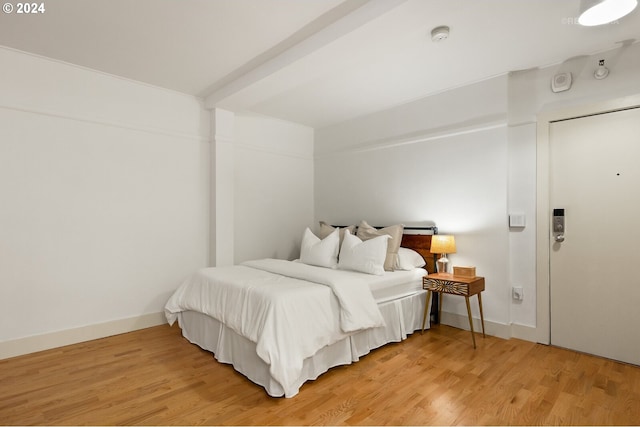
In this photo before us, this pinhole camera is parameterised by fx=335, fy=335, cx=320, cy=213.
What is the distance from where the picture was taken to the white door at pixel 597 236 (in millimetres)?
2756

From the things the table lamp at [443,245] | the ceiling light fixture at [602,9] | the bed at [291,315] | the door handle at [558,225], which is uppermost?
the ceiling light fixture at [602,9]

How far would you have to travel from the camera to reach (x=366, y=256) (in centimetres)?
A: 340

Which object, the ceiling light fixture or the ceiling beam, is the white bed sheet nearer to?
the ceiling beam

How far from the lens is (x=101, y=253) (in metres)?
3.40

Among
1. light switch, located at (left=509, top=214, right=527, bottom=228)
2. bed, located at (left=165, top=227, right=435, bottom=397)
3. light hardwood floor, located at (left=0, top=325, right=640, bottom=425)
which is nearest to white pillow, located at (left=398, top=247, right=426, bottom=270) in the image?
bed, located at (left=165, top=227, right=435, bottom=397)

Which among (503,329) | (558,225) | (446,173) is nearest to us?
(558,225)

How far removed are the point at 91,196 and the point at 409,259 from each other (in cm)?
335

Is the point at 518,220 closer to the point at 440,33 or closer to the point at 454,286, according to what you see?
the point at 454,286

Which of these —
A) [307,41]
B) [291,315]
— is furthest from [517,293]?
[307,41]

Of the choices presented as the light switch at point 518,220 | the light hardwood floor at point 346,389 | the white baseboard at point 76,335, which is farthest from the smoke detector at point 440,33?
the white baseboard at point 76,335

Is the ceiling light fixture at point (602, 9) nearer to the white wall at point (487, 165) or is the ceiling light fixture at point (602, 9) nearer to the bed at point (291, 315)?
the white wall at point (487, 165)

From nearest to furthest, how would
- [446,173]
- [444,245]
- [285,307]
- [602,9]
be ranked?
[602,9], [285,307], [444,245], [446,173]

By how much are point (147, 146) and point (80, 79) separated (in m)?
0.84

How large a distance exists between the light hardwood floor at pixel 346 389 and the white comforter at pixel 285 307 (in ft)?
1.01
